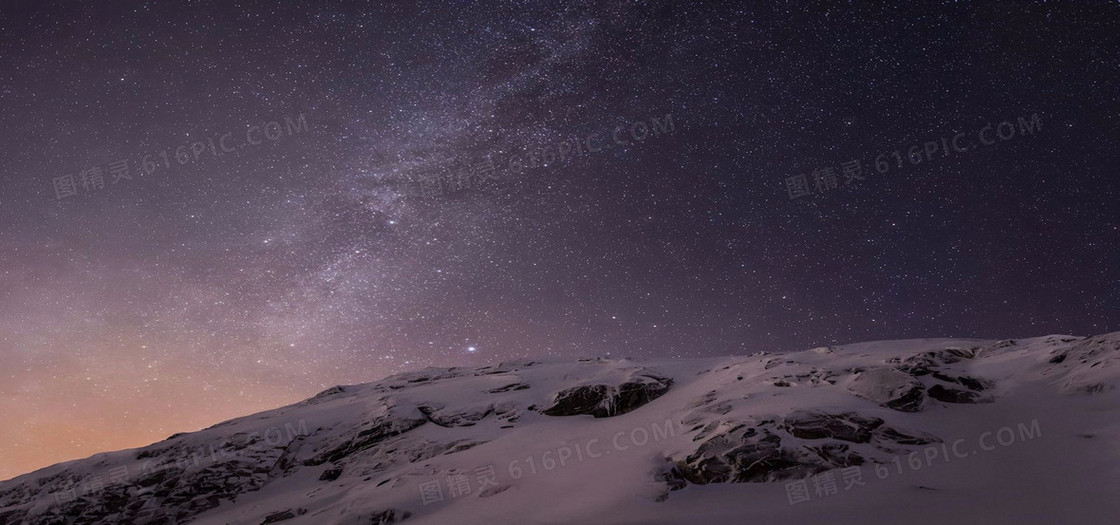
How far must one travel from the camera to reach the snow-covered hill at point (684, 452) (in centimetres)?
1150

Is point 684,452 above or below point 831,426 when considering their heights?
above

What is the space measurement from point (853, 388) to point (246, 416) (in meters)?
38.2

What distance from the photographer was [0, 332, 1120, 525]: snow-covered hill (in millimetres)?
11500

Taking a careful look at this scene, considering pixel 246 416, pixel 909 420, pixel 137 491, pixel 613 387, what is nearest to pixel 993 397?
pixel 909 420

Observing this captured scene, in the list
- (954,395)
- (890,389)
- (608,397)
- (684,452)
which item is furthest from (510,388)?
(954,395)

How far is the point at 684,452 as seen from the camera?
14820 mm

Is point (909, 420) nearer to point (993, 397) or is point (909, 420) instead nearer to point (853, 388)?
point (853, 388)

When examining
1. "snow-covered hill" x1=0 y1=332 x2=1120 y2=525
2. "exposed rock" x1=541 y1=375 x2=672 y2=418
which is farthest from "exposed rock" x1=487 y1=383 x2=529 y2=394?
"exposed rock" x1=541 y1=375 x2=672 y2=418

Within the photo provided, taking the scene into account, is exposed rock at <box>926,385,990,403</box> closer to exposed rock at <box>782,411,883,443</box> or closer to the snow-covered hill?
the snow-covered hill

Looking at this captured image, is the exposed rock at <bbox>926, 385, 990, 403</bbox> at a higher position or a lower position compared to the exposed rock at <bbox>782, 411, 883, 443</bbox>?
Answer: lower

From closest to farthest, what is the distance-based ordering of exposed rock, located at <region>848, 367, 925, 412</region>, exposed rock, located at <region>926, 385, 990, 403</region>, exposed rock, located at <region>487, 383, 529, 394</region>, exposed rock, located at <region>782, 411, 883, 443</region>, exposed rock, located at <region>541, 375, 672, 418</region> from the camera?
1. exposed rock, located at <region>782, 411, 883, 443</region>
2. exposed rock, located at <region>848, 367, 925, 412</region>
3. exposed rock, located at <region>926, 385, 990, 403</region>
4. exposed rock, located at <region>541, 375, 672, 418</region>
5. exposed rock, located at <region>487, 383, 529, 394</region>

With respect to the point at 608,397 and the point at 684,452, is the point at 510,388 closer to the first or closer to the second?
Answer: the point at 608,397

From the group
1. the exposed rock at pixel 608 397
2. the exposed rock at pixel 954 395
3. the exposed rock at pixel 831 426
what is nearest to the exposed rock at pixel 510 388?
the exposed rock at pixel 608 397

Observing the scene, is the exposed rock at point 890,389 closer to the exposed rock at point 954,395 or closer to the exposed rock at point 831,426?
the exposed rock at point 954,395
